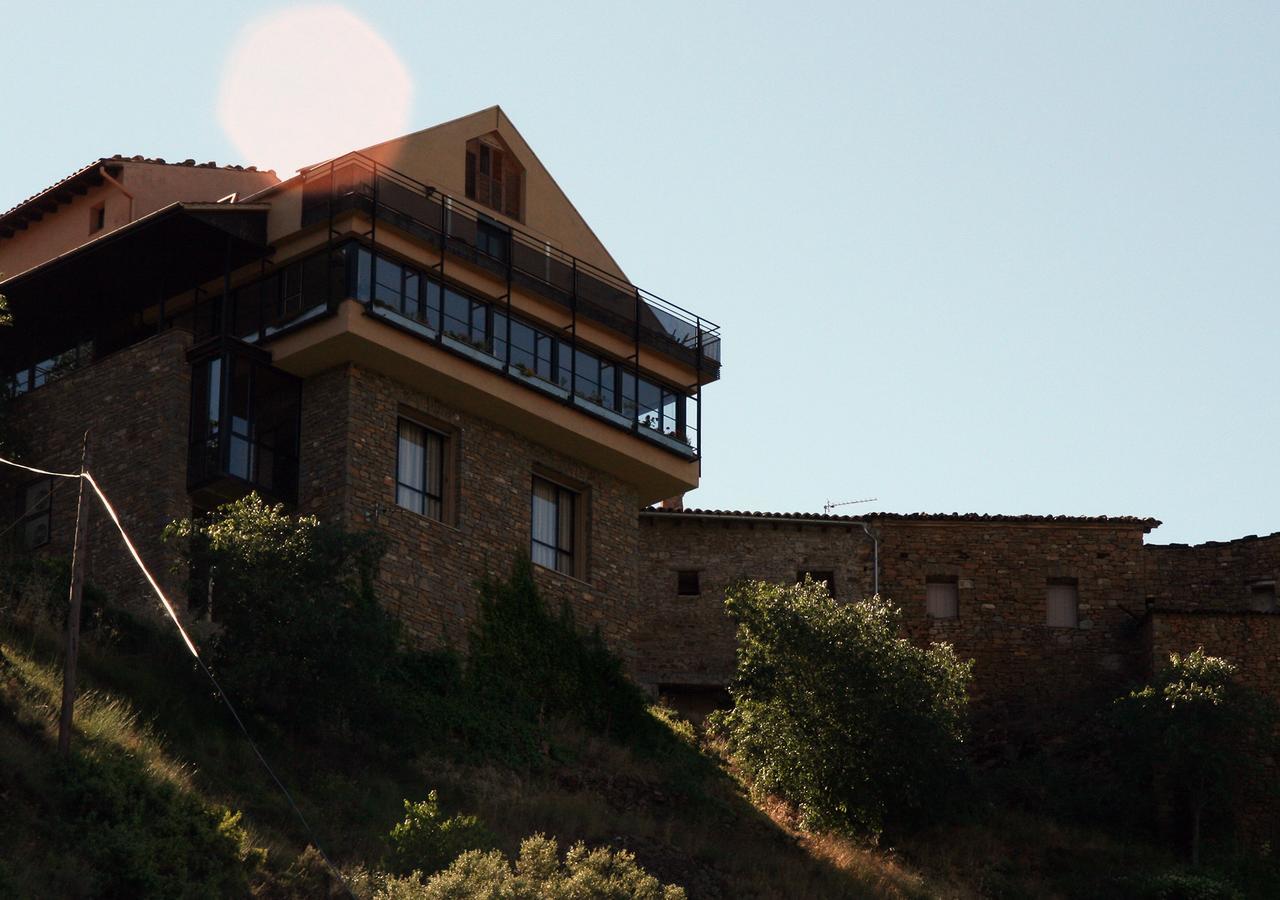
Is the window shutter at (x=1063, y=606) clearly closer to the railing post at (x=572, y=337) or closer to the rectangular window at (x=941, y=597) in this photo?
the rectangular window at (x=941, y=597)

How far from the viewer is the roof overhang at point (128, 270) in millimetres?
43188

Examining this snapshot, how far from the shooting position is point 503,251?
45.6 metres

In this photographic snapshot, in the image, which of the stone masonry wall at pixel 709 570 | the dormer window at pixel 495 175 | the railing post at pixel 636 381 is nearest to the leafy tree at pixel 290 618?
the railing post at pixel 636 381


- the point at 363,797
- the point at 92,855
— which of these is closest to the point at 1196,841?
the point at 363,797

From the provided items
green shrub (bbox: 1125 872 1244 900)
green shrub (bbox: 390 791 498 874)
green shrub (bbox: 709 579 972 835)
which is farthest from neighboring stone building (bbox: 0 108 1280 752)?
green shrub (bbox: 390 791 498 874)

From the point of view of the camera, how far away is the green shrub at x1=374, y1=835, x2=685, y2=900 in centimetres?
2866

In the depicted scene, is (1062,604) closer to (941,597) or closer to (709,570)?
(941,597)

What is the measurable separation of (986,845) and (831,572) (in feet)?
32.2

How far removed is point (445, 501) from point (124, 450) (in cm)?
567

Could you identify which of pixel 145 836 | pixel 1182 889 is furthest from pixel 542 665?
pixel 145 836

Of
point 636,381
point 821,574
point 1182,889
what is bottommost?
point 1182,889

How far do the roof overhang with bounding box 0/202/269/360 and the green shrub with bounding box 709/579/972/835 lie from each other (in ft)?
37.2

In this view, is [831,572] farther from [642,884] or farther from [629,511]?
[642,884]

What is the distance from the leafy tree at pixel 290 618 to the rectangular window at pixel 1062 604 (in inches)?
695
